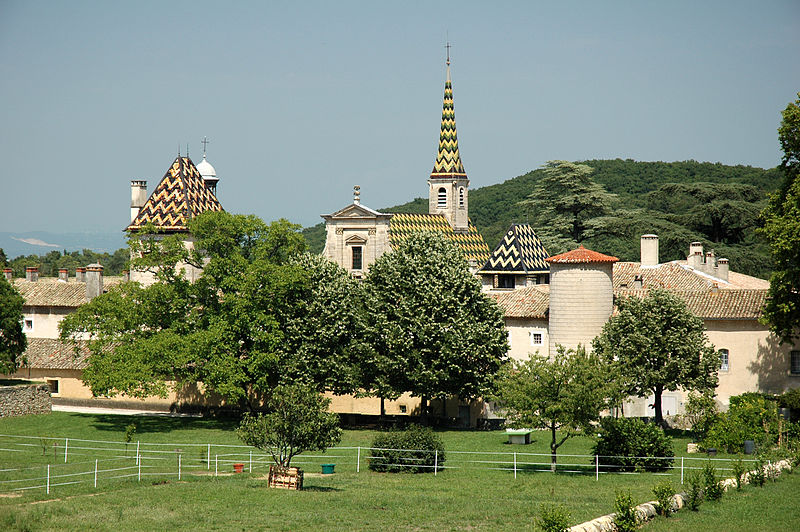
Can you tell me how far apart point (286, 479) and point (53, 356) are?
1265 inches

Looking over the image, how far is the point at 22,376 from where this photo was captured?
59.5m

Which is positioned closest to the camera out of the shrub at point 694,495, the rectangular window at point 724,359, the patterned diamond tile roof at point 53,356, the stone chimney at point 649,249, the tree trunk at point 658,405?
the shrub at point 694,495

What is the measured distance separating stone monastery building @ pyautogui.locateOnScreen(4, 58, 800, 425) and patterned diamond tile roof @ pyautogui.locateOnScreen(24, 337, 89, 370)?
8cm

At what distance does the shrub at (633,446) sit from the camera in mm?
36750

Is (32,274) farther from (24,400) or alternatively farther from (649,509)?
(649,509)

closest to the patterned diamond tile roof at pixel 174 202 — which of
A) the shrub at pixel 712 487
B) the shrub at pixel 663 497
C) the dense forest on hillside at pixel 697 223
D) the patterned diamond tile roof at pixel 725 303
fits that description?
the patterned diamond tile roof at pixel 725 303

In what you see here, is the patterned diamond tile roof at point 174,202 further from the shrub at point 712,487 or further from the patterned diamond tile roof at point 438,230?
the shrub at point 712,487

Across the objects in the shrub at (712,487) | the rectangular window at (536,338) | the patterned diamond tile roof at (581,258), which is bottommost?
the shrub at (712,487)

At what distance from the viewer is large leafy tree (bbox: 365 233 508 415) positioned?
48.1m

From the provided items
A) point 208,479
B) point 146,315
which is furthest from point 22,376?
point 208,479

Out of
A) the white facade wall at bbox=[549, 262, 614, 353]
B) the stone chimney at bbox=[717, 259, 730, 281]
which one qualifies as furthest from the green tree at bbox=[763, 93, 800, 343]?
the stone chimney at bbox=[717, 259, 730, 281]

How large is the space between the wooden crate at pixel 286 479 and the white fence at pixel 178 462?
3383 millimetres

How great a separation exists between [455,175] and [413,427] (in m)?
51.1

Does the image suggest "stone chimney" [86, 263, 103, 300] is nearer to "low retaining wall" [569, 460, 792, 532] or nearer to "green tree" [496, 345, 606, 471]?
"green tree" [496, 345, 606, 471]
